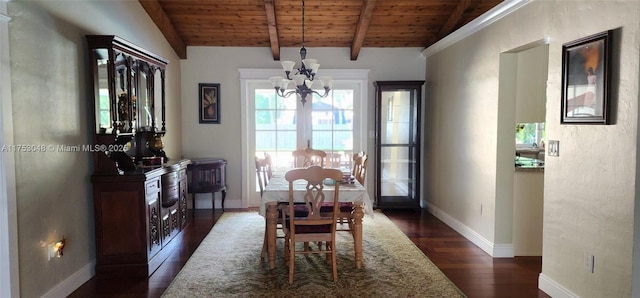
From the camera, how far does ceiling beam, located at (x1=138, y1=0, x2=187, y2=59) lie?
4656mm

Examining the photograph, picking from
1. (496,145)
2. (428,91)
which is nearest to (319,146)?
(428,91)

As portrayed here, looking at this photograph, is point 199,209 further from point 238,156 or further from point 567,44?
point 567,44

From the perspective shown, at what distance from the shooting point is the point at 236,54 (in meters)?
5.93

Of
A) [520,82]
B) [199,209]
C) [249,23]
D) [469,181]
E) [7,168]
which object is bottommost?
[199,209]

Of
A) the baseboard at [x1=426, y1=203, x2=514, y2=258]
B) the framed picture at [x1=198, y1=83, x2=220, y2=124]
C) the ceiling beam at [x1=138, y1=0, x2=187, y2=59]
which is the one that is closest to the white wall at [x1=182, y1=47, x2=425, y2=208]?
the framed picture at [x1=198, y1=83, x2=220, y2=124]

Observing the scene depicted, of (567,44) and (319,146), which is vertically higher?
(567,44)

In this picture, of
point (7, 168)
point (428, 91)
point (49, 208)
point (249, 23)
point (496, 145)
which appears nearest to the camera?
point (7, 168)

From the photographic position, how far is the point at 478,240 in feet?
13.9

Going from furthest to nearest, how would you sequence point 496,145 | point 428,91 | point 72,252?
point 428,91 → point 496,145 → point 72,252

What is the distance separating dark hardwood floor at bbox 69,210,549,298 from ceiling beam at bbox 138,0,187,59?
252 centimetres

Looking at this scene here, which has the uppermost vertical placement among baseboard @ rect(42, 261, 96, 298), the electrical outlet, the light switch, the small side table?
the light switch

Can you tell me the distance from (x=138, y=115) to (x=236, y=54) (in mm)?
2319

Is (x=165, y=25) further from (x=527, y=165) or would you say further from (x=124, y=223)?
(x=527, y=165)

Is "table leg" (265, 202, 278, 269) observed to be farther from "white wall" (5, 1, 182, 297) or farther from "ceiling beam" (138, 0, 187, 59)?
"ceiling beam" (138, 0, 187, 59)
